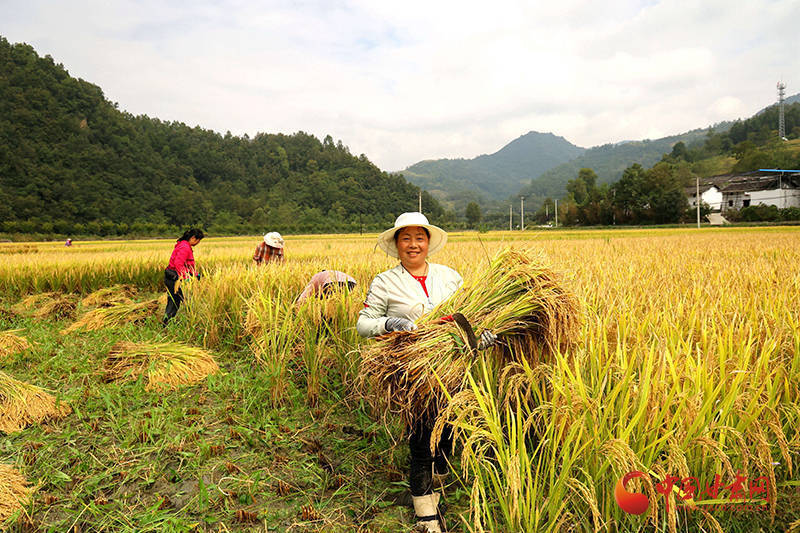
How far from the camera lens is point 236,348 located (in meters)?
4.54

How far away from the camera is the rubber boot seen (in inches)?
66.3

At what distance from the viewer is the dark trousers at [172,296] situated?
5.52 metres

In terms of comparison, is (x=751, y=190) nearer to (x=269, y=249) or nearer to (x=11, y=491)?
(x=269, y=249)

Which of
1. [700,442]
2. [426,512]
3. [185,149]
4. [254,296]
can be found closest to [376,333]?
[426,512]

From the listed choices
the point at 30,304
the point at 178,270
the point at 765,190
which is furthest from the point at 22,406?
the point at 765,190

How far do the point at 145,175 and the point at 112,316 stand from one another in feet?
175

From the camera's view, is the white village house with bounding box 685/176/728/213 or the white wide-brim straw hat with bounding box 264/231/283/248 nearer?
the white wide-brim straw hat with bounding box 264/231/283/248

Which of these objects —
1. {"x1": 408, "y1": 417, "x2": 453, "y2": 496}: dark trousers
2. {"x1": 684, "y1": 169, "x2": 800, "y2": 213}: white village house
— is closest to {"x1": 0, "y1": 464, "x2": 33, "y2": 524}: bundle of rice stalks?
{"x1": 408, "y1": 417, "x2": 453, "y2": 496}: dark trousers

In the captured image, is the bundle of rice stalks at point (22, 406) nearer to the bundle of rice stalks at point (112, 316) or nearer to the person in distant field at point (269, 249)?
the bundle of rice stalks at point (112, 316)

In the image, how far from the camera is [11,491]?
1900 millimetres

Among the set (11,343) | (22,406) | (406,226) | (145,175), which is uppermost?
(145,175)

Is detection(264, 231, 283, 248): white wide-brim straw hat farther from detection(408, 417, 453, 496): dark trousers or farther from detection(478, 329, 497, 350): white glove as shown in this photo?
detection(478, 329, 497, 350): white glove

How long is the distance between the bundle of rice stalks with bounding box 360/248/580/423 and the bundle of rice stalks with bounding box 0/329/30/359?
177 inches

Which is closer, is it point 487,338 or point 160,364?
point 487,338
